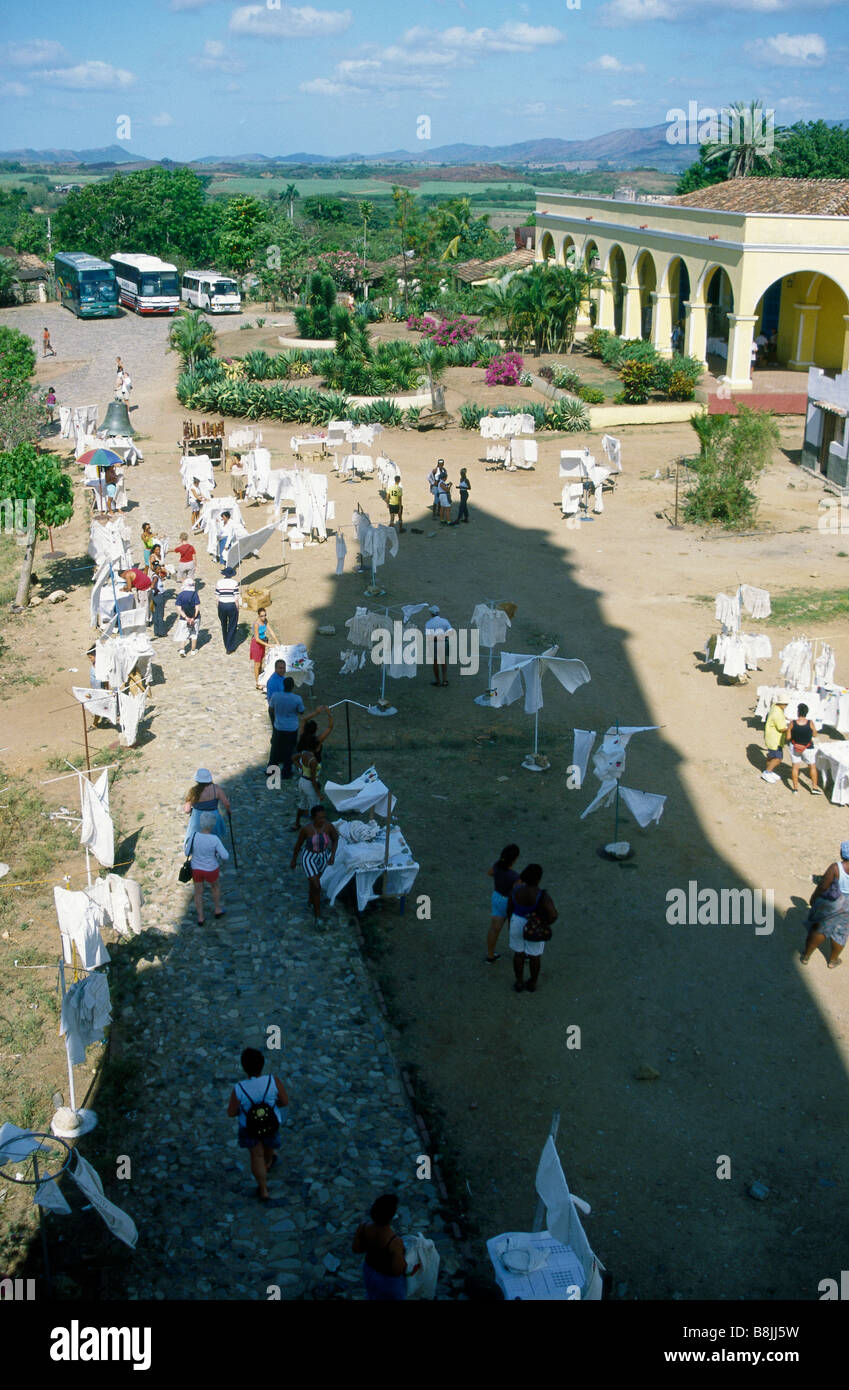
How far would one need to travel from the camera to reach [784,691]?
12.8m

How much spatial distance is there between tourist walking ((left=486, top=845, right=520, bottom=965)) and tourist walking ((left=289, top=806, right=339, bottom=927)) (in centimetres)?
143

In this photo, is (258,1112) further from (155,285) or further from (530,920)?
(155,285)

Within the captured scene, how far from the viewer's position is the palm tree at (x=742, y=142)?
5950 cm

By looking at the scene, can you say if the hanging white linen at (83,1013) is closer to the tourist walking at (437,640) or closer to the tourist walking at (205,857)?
the tourist walking at (205,857)

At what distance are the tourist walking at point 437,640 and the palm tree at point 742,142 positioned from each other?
53.6 metres

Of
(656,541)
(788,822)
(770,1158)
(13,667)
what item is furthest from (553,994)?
(656,541)

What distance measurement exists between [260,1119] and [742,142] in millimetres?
63199

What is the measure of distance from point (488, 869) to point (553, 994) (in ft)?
5.92

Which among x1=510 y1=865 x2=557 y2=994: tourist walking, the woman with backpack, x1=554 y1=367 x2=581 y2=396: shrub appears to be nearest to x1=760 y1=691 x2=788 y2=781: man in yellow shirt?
x1=510 y1=865 x2=557 y2=994: tourist walking

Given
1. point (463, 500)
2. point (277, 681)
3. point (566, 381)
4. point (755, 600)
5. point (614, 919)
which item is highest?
point (566, 381)

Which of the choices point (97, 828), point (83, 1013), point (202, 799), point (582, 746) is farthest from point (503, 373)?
point (83, 1013)

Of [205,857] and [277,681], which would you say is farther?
[277,681]

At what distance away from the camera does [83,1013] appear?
25.0 ft

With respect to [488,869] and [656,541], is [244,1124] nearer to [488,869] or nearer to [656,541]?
[488,869]
